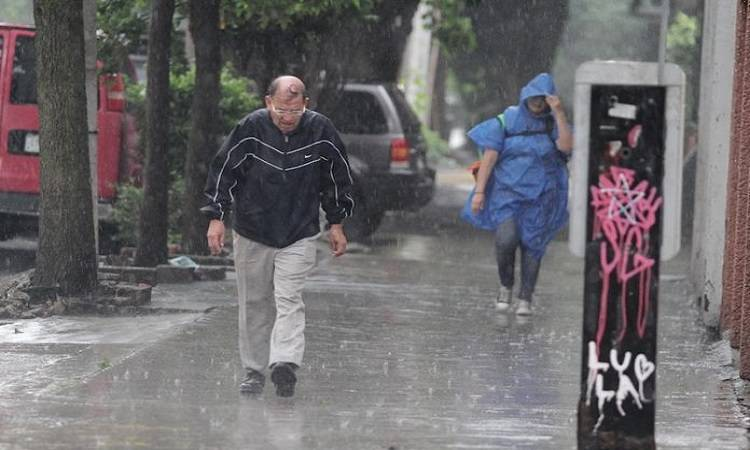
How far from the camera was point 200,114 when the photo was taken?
15.8 meters

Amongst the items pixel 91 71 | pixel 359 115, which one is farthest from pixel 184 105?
pixel 91 71

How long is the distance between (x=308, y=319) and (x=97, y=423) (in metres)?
4.47

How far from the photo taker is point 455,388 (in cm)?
927

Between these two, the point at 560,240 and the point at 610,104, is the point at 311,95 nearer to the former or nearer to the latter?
the point at 560,240

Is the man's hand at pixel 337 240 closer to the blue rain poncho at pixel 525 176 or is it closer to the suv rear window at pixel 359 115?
the blue rain poncho at pixel 525 176

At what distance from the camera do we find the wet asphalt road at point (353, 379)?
773 centimetres

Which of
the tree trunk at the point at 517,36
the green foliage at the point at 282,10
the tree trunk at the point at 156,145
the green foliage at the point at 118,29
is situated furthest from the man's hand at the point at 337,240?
the tree trunk at the point at 517,36

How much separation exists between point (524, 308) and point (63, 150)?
3.48m

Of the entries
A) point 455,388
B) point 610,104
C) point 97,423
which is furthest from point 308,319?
point 610,104

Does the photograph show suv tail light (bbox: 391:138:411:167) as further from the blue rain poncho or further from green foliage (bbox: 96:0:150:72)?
the blue rain poncho

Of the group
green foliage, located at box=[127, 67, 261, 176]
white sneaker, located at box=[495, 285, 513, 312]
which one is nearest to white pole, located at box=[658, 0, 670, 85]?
white sneaker, located at box=[495, 285, 513, 312]

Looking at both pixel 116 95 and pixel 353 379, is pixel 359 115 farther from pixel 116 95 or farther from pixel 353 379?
pixel 353 379

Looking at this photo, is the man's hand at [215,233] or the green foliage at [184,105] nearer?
the man's hand at [215,233]

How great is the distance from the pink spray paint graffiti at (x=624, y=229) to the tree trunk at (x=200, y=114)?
30.5ft
